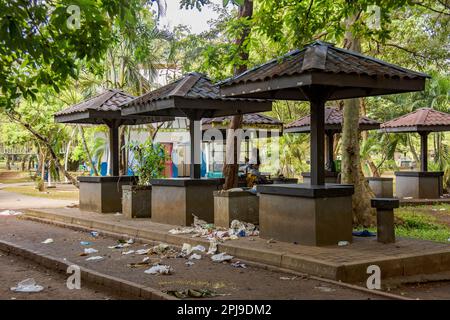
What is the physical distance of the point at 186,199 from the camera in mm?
11898

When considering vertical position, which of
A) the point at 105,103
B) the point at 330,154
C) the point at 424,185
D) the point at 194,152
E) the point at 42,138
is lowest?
the point at 424,185

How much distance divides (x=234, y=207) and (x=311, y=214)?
258 centimetres

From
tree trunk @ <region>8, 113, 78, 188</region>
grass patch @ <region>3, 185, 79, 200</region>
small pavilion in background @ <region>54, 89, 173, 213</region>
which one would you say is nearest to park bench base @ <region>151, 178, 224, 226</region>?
small pavilion in background @ <region>54, 89, 173, 213</region>

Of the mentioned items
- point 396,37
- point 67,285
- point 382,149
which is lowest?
point 67,285

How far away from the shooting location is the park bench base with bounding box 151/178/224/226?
39.2ft

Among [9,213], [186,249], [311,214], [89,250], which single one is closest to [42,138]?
[9,213]

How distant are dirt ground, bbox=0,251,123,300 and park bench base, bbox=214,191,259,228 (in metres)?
3.59

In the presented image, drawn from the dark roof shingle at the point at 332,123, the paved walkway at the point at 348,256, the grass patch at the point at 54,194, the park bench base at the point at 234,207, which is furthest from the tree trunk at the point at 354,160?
the grass patch at the point at 54,194

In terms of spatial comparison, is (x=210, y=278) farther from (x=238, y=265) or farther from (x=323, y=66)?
(x=323, y=66)

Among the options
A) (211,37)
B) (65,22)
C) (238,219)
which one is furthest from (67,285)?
(211,37)

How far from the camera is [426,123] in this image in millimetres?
20578

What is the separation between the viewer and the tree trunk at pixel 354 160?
13117 mm
